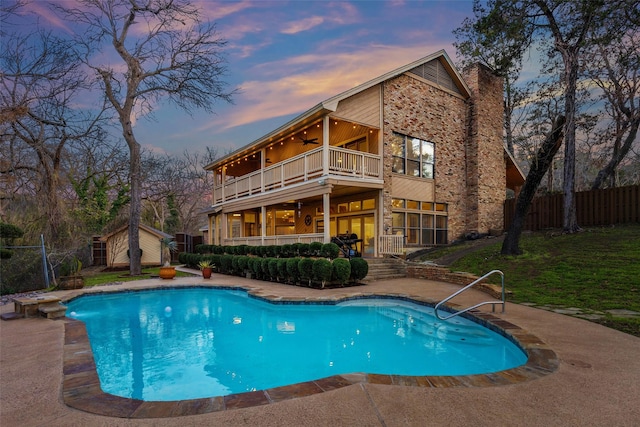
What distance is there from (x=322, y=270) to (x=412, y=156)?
8.30 metres

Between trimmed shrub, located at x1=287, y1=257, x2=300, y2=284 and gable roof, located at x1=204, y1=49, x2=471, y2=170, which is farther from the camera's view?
gable roof, located at x1=204, y1=49, x2=471, y2=170

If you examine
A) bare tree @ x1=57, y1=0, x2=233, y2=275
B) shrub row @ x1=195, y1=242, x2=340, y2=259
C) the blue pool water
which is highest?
bare tree @ x1=57, y1=0, x2=233, y2=275

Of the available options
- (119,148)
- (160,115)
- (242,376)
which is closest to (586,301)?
(242,376)

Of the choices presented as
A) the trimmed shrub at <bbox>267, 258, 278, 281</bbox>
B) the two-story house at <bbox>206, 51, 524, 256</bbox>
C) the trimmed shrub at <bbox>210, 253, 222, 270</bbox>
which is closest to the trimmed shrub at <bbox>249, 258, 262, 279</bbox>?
the trimmed shrub at <bbox>267, 258, 278, 281</bbox>

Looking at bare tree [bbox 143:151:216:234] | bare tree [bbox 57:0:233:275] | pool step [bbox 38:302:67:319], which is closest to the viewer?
pool step [bbox 38:302:67:319]

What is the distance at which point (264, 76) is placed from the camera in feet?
63.2

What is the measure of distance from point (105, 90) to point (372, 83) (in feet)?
43.9

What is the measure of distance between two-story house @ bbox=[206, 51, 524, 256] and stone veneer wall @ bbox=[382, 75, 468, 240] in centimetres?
5

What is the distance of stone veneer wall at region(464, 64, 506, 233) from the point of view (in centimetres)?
1735

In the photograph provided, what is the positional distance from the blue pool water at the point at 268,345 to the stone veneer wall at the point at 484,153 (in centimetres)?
1116

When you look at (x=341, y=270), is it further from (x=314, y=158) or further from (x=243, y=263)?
(x=243, y=263)

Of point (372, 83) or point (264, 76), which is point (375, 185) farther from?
point (264, 76)

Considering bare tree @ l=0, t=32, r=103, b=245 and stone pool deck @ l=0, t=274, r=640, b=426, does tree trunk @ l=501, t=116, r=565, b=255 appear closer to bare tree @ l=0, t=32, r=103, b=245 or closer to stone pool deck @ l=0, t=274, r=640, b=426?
stone pool deck @ l=0, t=274, r=640, b=426

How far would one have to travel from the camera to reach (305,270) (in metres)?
10.8
